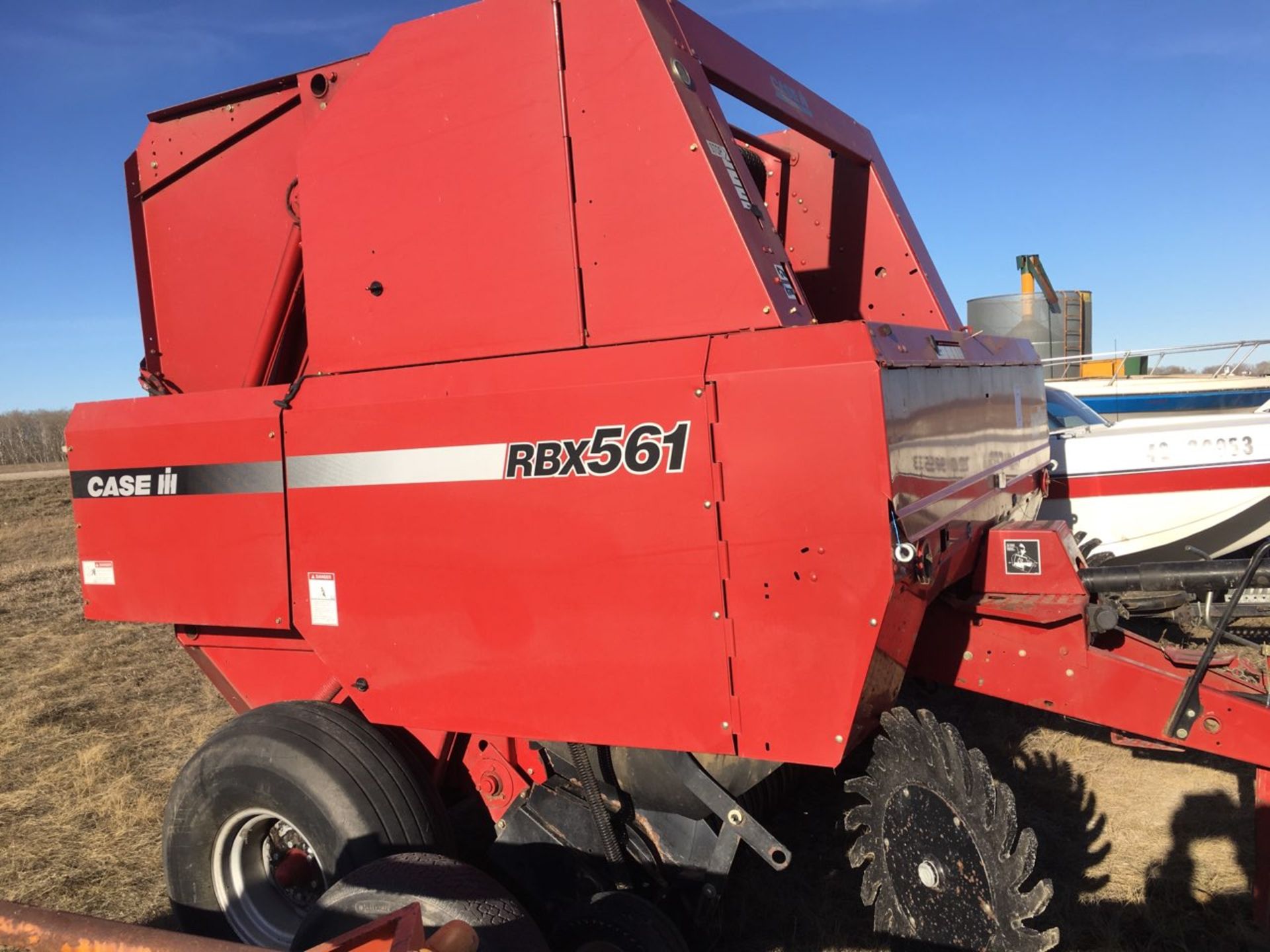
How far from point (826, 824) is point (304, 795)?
7.87 feet

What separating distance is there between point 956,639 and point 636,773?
1.08 m

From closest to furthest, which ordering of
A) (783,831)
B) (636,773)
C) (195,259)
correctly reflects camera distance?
(636,773) → (195,259) → (783,831)

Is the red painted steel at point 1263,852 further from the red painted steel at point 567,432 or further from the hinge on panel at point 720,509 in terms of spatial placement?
the hinge on panel at point 720,509

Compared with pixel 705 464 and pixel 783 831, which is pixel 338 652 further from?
pixel 783 831

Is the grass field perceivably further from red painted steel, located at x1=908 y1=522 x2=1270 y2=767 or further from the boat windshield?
the boat windshield

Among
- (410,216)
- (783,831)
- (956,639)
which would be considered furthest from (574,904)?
(410,216)

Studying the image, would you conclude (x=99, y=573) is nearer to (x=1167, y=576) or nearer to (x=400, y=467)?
(x=400, y=467)

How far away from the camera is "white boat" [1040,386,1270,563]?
638cm

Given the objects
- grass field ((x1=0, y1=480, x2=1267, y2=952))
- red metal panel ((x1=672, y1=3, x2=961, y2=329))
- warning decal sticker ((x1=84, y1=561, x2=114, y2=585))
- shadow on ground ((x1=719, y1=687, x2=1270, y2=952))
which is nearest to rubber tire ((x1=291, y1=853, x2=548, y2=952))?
shadow on ground ((x1=719, y1=687, x2=1270, y2=952))

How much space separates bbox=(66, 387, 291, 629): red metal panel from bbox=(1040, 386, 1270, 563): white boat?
5.28 meters

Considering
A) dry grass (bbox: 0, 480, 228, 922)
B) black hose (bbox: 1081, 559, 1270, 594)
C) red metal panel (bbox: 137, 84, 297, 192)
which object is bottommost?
dry grass (bbox: 0, 480, 228, 922)

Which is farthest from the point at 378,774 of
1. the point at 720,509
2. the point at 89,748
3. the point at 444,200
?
the point at 89,748

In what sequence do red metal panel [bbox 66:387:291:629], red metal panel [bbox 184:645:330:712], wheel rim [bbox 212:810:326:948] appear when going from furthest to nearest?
red metal panel [bbox 184:645:330:712] → wheel rim [bbox 212:810:326:948] → red metal panel [bbox 66:387:291:629]

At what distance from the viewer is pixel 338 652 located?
2.98 metres
